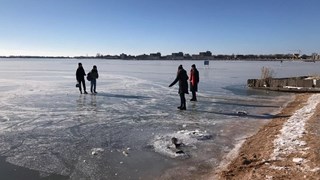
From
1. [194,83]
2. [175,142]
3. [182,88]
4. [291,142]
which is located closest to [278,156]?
[291,142]

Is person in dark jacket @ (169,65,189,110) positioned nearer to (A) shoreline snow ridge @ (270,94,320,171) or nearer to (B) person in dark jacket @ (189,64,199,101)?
(B) person in dark jacket @ (189,64,199,101)

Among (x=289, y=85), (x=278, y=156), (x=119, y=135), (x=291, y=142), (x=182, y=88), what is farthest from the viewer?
(x=289, y=85)

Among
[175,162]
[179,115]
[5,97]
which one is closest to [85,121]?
[179,115]

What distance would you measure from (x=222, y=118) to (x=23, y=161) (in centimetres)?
669

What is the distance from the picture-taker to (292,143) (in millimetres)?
7297

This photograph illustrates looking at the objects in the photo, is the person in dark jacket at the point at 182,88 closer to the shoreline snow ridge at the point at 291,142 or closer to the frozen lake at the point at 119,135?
the frozen lake at the point at 119,135

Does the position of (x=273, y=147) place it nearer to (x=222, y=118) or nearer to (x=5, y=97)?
(x=222, y=118)

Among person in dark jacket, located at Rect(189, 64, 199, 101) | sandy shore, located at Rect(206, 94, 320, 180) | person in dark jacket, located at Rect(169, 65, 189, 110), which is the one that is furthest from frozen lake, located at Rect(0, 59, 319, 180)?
person in dark jacket, located at Rect(189, 64, 199, 101)

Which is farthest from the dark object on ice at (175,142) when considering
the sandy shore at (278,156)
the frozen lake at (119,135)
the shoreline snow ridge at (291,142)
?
the shoreline snow ridge at (291,142)

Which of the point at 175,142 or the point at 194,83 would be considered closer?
the point at 175,142

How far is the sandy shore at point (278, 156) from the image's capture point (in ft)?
18.5

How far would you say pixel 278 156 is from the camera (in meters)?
6.56

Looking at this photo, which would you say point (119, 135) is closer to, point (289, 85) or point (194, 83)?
point (194, 83)

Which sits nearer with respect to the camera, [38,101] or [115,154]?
[115,154]
